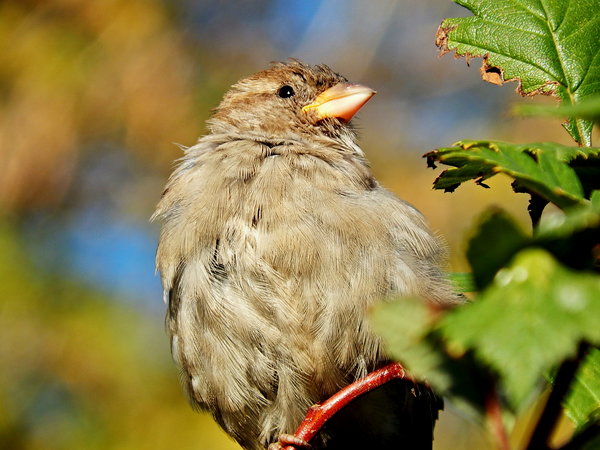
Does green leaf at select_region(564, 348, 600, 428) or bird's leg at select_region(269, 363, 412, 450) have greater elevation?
green leaf at select_region(564, 348, 600, 428)

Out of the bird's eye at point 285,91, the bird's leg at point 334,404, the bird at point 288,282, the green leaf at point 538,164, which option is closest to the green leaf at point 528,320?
the green leaf at point 538,164

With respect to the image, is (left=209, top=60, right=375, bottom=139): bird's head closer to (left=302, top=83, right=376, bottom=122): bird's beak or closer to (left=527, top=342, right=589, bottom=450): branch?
(left=302, top=83, right=376, bottom=122): bird's beak

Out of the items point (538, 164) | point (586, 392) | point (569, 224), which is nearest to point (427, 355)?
point (569, 224)

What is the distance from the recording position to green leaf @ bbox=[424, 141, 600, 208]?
3.36ft

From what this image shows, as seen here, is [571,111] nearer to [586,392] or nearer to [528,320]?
[528,320]

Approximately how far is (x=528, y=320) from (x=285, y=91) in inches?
142

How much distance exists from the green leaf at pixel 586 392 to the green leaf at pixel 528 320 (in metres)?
0.79

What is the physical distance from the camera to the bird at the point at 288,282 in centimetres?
291

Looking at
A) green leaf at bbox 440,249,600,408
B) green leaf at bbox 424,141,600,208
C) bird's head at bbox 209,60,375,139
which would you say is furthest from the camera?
bird's head at bbox 209,60,375,139

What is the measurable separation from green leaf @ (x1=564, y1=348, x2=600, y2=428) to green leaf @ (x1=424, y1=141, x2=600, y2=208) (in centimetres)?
39

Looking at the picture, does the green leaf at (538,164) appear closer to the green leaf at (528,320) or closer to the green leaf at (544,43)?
the green leaf at (528,320)

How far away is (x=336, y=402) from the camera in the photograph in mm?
2197

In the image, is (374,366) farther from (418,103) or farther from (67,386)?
(418,103)

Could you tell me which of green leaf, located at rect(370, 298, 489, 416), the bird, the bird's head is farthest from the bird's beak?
green leaf, located at rect(370, 298, 489, 416)
